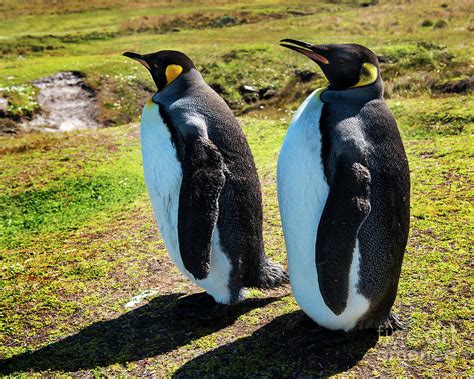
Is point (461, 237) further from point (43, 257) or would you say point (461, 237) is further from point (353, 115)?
point (43, 257)

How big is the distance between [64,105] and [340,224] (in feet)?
36.1

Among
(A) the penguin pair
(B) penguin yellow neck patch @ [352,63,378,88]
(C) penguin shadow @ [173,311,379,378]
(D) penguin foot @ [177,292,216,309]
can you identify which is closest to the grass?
(C) penguin shadow @ [173,311,379,378]

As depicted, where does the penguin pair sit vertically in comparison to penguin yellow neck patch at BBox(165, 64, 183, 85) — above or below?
below

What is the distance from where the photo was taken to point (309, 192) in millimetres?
2779

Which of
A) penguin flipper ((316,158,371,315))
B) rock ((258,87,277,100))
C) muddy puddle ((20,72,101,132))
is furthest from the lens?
rock ((258,87,277,100))

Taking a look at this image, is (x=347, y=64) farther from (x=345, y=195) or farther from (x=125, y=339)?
(x=125, y=339)

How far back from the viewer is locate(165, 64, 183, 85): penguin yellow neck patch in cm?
348

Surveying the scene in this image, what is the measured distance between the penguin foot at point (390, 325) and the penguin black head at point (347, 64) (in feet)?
4.33

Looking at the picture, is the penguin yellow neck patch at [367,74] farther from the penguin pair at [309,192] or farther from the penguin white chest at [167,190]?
the penguin white chest at [167,190]

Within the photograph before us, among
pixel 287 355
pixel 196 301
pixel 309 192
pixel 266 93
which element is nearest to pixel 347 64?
pixel 309 192

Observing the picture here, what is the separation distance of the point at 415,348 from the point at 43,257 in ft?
10.8

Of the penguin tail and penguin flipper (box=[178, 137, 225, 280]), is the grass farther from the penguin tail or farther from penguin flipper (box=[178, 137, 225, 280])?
penguin flipper (box=[178, 137, 225, 280])

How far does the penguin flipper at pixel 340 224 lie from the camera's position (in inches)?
101

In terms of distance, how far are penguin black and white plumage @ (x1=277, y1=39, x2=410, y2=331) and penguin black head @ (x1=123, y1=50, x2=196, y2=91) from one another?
3.00ft
